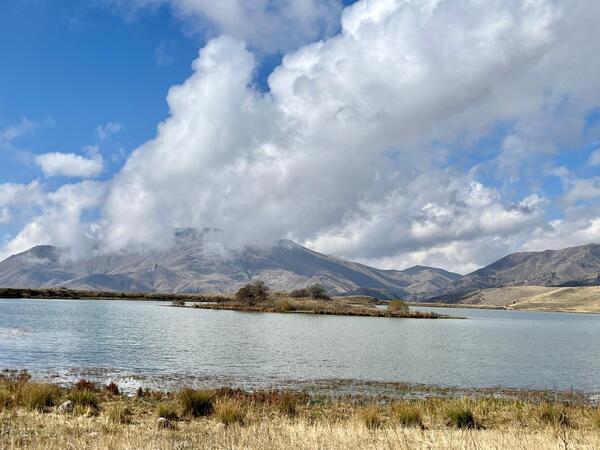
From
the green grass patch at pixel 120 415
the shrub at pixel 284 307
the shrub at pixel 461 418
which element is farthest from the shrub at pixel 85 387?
the shrub at pixel 284 307

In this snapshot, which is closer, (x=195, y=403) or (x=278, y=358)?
(x=195, y=403)

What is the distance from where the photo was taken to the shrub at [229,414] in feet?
69.5

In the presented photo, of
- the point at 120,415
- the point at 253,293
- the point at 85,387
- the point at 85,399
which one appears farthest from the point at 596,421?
the point at 253,293

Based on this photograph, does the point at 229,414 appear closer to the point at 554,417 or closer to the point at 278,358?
the point at 554,417

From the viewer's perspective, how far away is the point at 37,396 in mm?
23484

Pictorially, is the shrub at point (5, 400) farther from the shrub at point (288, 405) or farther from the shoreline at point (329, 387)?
the shrub at point (288, 405)

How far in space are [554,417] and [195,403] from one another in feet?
55.4

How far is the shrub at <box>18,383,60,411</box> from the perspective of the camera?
22.9 m

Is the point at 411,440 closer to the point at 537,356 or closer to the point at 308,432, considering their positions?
the point at 308,432

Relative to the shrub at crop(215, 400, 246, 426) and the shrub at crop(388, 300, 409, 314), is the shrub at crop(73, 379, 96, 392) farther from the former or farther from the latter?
the shrub at crop(388, 300, 409, 314)

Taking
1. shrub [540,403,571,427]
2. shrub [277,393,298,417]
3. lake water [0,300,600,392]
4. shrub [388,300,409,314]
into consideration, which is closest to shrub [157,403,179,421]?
shrub [277,393,298,417]

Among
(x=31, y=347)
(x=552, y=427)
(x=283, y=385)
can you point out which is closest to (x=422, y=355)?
(x=283, y=385)

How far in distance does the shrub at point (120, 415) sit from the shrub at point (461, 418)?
14.3 meters

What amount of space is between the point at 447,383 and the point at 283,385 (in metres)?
14.0
